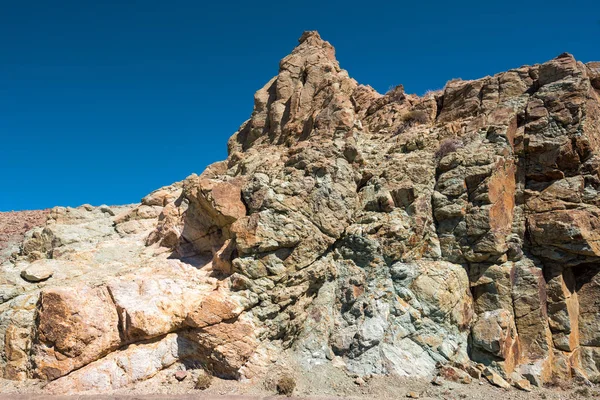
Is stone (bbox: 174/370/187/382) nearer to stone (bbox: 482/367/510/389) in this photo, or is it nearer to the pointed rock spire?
stone (bbox: 482/367/510/389)

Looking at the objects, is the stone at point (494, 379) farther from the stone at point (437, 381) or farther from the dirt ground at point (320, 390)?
the stone at point (437, 381)

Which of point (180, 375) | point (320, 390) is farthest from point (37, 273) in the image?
point (320, 390)

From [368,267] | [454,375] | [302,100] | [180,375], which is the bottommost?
[454,375]

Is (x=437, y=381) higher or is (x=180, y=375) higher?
(x=180, y=375)

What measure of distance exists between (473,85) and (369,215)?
10.5m

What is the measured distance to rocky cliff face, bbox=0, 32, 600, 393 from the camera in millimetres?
13430

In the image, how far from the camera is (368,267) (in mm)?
15922

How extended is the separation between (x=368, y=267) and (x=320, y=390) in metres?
5.51

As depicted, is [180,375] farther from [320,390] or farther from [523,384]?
[523,384]

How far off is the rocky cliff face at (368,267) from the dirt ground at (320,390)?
471 millimetres

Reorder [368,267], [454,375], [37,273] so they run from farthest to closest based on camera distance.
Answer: [37,273]
[368,267]
[454,375]

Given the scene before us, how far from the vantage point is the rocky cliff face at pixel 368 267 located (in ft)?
44.1

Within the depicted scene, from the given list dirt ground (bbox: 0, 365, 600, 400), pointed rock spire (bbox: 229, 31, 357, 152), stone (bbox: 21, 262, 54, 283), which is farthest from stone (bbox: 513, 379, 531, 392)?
stone (bbox: 21, 262, 54, 283)

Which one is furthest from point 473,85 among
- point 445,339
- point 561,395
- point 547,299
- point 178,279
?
point 178,279
